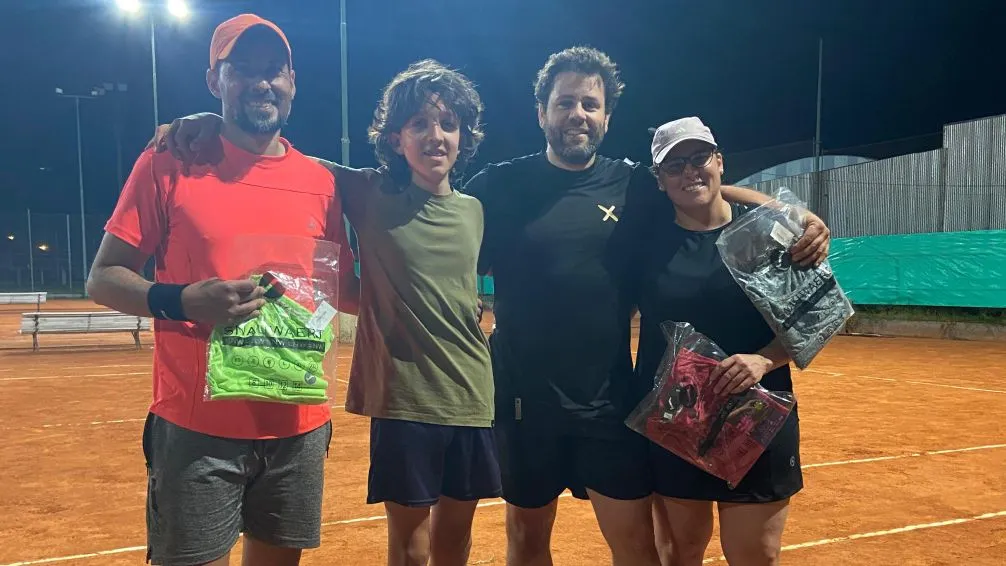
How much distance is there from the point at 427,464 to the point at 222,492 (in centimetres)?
68

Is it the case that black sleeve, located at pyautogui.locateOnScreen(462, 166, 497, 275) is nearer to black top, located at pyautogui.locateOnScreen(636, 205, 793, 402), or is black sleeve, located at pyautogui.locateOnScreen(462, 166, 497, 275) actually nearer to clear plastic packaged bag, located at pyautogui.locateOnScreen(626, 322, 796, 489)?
black top, located at pyautogui.locateOnScreen(636, 205, 793, 402)

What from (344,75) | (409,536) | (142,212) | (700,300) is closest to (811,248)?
(700,300)

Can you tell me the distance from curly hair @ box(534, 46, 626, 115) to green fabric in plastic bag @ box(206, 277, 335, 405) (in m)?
1.39

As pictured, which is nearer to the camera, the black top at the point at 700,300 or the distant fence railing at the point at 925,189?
the black top at the point at 700,300

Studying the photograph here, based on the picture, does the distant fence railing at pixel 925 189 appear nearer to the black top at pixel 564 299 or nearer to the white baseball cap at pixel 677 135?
the white baseball cap at pixel 677 135

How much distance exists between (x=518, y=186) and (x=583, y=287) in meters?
0.51

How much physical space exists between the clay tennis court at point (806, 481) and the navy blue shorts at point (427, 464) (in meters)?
1.47

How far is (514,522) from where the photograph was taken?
2.93 m

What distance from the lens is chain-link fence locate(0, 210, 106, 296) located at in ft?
154

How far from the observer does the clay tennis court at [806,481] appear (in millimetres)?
4141

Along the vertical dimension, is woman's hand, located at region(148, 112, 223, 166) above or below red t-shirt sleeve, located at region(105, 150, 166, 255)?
above

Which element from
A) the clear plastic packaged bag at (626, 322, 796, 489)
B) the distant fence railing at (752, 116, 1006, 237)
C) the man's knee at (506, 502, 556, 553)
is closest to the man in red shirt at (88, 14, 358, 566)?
the man's knee at (506, 502, 556, 553)

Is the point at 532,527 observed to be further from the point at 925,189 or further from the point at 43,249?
the point at 43,249

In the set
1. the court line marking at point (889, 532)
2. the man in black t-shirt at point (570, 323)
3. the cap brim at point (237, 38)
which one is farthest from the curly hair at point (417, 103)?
the court line marking at point (889, 532)
